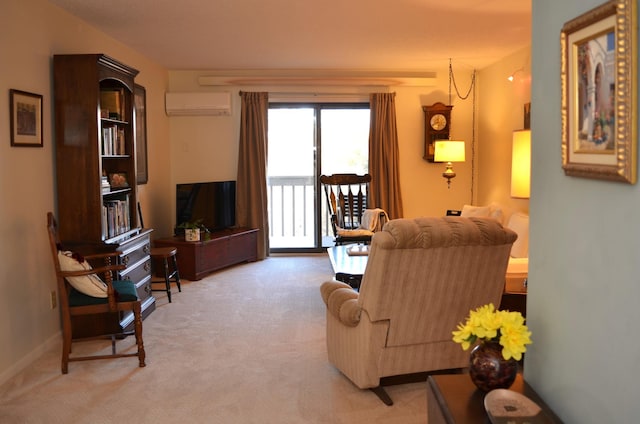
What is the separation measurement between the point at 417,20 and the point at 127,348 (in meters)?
3.42

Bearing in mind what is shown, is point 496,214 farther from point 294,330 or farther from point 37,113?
point 37,113

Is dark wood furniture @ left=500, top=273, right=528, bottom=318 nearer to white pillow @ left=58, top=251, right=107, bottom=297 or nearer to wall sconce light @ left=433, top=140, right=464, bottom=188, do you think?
white pillow @ left=58, top=251, right=107, bottom=297

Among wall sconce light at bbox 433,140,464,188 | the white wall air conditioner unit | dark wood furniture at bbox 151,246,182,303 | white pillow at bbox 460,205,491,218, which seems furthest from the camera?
the white wall air conditioner unit

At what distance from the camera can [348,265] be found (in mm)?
4934

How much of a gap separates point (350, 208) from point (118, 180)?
3113 mm

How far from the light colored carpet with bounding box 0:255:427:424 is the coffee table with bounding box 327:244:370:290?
46cm

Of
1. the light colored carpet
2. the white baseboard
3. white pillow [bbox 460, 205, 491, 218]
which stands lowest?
the light colored carpet

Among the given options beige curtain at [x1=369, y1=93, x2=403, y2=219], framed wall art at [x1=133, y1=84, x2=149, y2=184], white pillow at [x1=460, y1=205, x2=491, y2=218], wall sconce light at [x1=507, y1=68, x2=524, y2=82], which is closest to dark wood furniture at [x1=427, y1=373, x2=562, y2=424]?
white pillow at [x1=460, y1=205, x2=491, y2=218]

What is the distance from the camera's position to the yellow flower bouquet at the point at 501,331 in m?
1.96

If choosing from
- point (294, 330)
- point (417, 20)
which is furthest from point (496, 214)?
point (294, 330)

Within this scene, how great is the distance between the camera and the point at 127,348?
14.2 feet

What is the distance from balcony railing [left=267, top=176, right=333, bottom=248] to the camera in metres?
8.24

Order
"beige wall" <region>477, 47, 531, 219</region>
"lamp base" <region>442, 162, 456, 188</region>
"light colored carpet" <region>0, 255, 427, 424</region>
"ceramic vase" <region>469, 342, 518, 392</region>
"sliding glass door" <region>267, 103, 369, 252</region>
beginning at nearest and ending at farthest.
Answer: "ceramic vase" <region>469, 342, 518, 392</region> → "light colored carpet" <region>0, 255, 427, 424</region> → "beige wall" <region>477, 47, 531, 219</region> → "lamp base" <region>442, 162, 456, 188</region> → "sliding glass door" <region>267, 103, 369, 252</region>

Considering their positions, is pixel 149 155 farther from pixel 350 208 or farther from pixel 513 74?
pixel 513 74
